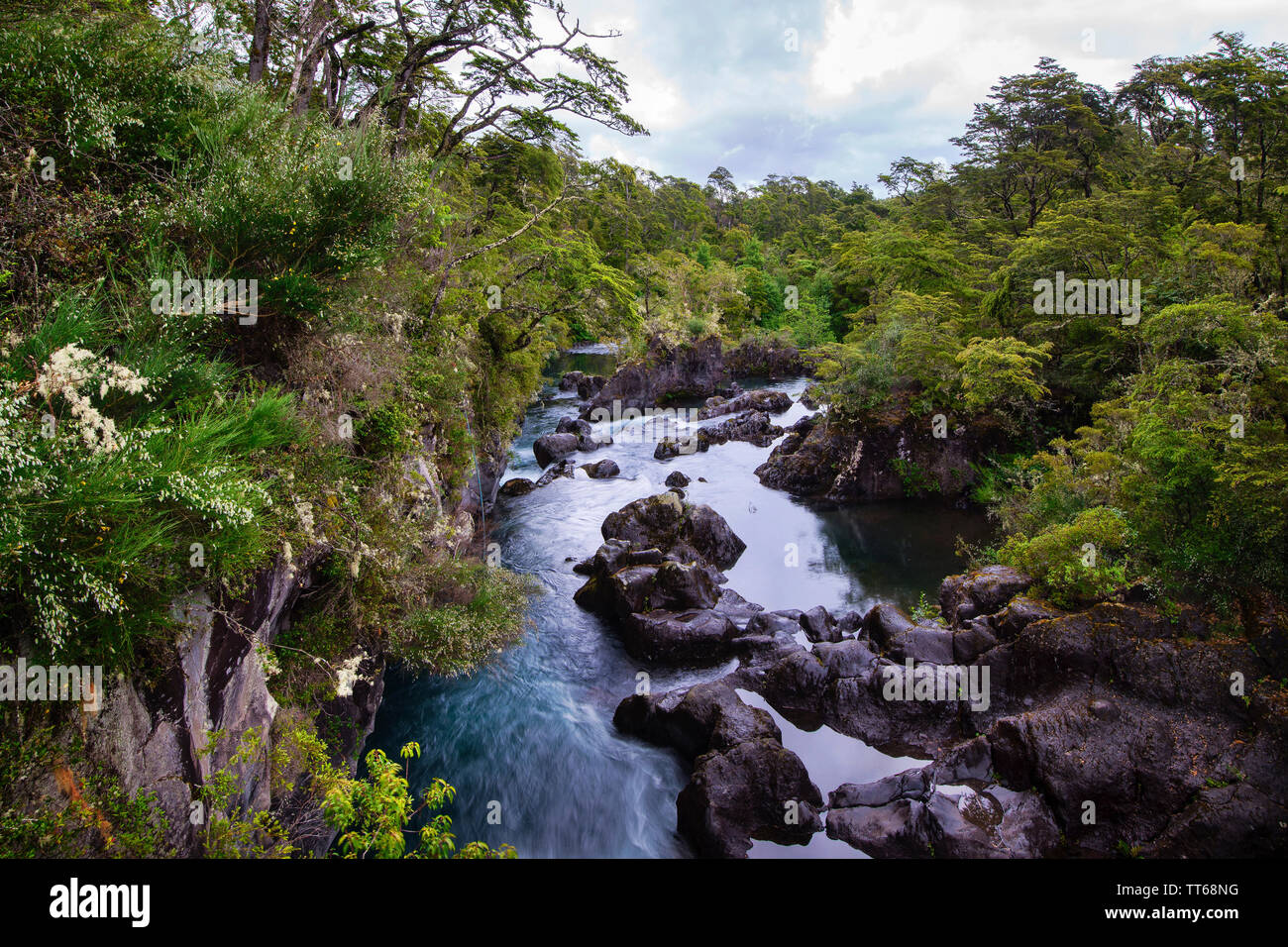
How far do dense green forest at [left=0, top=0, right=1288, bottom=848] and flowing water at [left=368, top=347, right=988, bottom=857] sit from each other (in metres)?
1.23

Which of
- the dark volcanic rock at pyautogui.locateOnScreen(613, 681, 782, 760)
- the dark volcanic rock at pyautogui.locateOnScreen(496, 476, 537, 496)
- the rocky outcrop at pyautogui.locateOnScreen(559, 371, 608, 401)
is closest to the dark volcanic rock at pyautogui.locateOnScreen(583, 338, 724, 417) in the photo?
the rocky outcrop at pyautogui.locateOnScreen(559, 371, 608, 401)

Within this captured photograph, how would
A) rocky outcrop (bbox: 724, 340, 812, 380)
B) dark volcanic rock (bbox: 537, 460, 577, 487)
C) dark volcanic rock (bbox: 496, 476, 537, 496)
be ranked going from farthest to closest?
rocky outcrop (bbox: 724, 340, 812, 380) → dark volcanic rock (bbox: 537, 460, 577, 487) → dark volcanic rock (bbox: 496, 476, 537, 496)

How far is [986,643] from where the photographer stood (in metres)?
9.95

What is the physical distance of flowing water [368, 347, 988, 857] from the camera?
855 centimetres

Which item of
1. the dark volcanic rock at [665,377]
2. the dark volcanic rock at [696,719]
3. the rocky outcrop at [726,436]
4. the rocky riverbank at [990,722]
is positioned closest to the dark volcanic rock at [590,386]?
the dark volcanic rock at [665,377]

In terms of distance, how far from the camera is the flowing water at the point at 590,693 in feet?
28.0

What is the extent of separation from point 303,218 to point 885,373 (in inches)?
752

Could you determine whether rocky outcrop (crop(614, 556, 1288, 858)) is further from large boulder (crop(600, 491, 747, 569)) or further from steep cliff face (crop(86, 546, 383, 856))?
large boulder (crop(600, 491, 747, 569))

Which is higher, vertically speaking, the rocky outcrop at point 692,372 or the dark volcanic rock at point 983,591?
the rocky outcrop at point 692,372

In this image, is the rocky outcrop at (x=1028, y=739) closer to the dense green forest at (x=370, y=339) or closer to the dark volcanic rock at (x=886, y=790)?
the dark volcanic rock at (x=886, y=790)

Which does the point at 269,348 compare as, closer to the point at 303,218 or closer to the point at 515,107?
the point at 303,218

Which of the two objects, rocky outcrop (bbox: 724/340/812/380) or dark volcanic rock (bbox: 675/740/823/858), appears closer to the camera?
dark volcanic rock (bbox: 675/740/823/858)

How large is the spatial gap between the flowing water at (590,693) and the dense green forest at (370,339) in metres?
1.23

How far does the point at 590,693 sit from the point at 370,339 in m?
7.25
